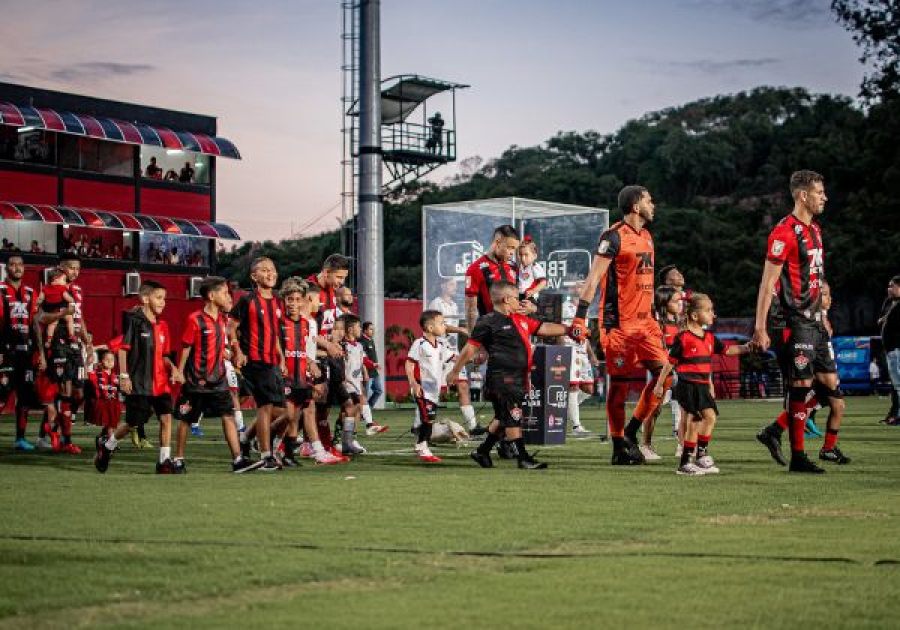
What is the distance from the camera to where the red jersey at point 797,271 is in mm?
10867

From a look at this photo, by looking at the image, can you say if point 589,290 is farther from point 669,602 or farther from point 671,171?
point 671,171

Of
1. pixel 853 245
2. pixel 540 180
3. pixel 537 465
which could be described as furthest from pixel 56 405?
pixel 540 180

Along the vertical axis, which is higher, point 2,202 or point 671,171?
point 671,171

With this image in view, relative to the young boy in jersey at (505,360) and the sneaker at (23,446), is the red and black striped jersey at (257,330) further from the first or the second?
the sneaker at (23,446)

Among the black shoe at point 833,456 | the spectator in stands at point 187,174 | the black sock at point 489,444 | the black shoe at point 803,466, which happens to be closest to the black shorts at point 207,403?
the black sock at point 489,444

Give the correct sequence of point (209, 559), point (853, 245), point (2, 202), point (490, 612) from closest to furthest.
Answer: point (490, 612)
point (209, 559)
point (2, 202)
point (853, 245)

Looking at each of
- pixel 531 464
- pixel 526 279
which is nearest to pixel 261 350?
pixel 531 464

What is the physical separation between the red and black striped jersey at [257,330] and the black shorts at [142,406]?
97 cm

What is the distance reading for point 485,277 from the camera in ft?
44.6

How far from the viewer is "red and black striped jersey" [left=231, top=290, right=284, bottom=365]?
1184 centimetres

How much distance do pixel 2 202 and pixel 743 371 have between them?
22294 millimetres

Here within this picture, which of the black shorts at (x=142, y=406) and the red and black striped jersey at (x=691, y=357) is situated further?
the black shorts at (x=142, y=406)

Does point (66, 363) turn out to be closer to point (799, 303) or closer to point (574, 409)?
point (574, 409)

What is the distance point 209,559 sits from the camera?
613 centimetres
